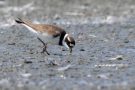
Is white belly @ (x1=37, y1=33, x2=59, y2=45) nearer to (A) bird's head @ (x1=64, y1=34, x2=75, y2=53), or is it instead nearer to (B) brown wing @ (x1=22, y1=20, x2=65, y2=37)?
(B) brown wing @ (x1=22, y1=20, x2=65, y2=37)

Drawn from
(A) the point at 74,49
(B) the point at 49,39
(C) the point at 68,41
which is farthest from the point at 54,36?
(A) the point at 74,49

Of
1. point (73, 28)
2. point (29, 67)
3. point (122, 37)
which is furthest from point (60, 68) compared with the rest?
point (73, 28)

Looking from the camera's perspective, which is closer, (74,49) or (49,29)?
(49,29)

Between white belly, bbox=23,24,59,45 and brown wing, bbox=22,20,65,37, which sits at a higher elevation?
brown wing, bbox=22,20,65,37

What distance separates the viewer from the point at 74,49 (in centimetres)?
1413

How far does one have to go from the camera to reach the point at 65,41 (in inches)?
505

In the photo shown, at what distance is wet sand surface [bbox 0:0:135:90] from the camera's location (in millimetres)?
10055

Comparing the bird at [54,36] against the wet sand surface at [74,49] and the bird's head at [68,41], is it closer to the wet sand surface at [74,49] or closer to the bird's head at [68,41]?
the bird's head at [68,41]

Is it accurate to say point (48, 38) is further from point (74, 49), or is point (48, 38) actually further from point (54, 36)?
point (74, 49)

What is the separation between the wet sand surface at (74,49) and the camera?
10.1m

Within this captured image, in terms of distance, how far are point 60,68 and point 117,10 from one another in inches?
430

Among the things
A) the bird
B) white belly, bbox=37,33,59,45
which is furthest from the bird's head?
white belly, bbox=37,33,59,45

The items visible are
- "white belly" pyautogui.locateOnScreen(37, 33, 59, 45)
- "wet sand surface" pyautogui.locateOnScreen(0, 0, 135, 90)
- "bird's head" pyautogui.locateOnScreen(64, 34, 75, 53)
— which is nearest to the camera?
"wet sand surface" pyautogui.locateOnScreen(0, 0, 135, 90)

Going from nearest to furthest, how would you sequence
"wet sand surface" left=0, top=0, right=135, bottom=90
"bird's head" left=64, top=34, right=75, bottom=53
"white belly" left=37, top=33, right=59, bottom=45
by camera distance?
"wet sand surface" left=0, top=0, right=135, bottom=90, "bird's head" left=64, top=34, right=75, bottom=53, "white belly" left=37, top=33, right=59, bottom=45
